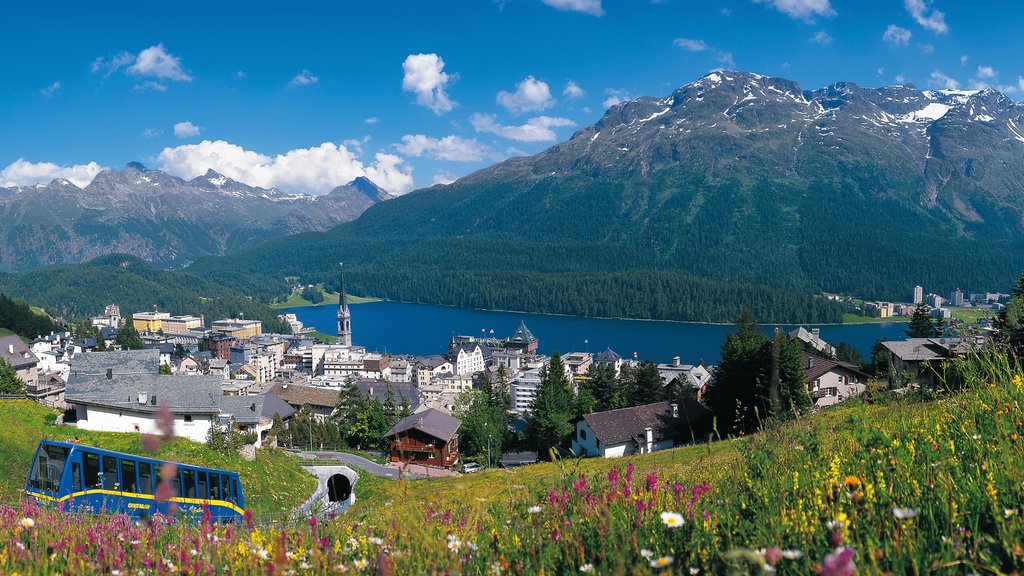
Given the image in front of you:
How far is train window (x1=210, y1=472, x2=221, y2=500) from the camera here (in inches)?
506

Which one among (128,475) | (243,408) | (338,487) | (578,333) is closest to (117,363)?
(243,408)

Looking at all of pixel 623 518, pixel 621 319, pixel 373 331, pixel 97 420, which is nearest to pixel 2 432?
pixel 97 420

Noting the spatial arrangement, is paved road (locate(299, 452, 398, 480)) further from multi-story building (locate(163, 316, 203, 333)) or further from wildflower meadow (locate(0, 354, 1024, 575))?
multi-story building (locate(163, 316, 203, 333))

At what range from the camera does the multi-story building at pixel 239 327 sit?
16388 centimetres

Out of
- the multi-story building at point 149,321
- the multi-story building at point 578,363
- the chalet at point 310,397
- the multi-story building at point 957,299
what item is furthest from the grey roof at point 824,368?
the multi-story building at point 957,299

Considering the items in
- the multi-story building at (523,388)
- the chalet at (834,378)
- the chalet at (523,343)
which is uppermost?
the chalet at (834,378)

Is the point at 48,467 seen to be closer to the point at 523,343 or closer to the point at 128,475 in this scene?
the point at 128,475

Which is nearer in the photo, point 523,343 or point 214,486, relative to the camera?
point 214,486

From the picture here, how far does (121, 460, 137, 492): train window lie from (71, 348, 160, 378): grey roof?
55.6 ft

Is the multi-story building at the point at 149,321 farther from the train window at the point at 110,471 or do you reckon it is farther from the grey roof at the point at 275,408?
the train window at the point at 110,471

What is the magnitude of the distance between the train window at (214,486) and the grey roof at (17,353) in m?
66.3

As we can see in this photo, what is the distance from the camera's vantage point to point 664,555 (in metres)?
2.80

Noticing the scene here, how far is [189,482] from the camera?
1209cm

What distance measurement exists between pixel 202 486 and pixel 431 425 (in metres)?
26.0
